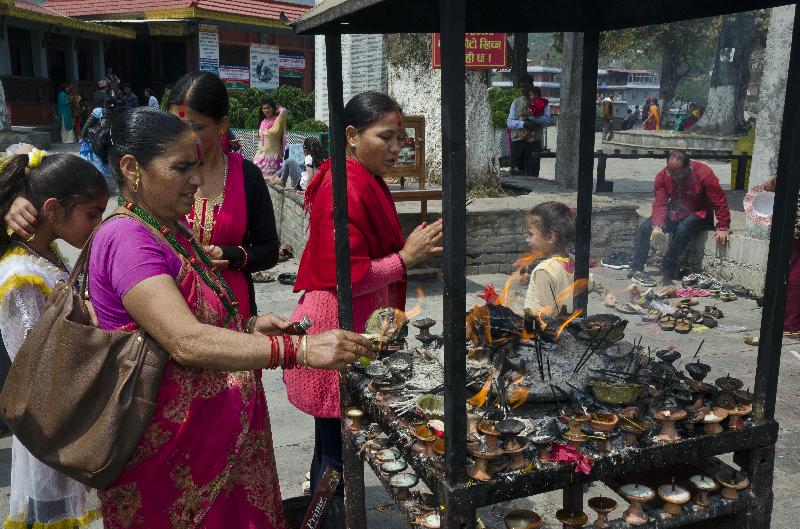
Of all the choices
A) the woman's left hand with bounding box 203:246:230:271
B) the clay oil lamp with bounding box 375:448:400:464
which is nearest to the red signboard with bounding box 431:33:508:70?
the woman's left hand with bounding box 203:246:230:271

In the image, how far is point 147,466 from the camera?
6.40 ft

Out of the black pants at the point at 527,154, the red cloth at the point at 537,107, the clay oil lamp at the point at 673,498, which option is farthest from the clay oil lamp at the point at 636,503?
the red cloth at the point at 537,107

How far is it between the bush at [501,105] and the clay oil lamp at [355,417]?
14845mm

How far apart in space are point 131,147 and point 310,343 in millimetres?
728

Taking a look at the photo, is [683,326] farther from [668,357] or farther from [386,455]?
[386,455]

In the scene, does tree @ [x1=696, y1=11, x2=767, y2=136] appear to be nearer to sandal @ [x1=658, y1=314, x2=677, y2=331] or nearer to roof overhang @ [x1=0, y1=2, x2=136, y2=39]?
sandal @ [x1=658, y1=314, x2=677, y2=331]

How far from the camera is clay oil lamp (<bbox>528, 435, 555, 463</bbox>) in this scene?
2020 millimetres

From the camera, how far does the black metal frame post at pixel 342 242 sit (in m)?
2.67

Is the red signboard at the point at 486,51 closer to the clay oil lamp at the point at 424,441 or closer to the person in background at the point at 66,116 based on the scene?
the clay oil lamp at the point at 424,441

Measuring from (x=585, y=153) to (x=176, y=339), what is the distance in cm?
222

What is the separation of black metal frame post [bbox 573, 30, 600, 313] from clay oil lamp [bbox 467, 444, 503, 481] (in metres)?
1.69

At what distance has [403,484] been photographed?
8.23ft

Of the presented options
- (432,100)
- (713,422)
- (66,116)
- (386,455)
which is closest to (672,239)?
(432,100)

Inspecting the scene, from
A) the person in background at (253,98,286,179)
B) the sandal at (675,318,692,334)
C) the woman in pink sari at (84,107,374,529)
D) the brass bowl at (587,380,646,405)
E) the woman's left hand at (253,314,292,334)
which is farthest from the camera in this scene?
the person in background at (253,98,286,179)
